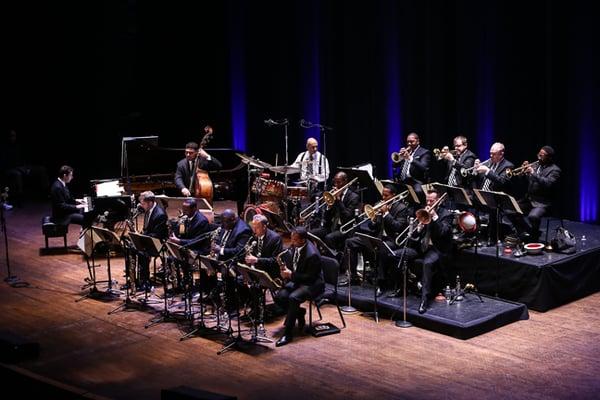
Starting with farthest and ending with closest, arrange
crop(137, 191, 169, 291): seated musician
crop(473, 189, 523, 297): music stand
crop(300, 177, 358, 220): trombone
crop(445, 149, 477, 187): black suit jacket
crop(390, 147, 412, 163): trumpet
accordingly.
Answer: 1. crop(390, 147, 412, 163): trumpet
2. crop(445, 149, 477, 187): black suit jacket
3. crop(300, 177, 358, 220): trombone
4. crop(137, 191, 169, 291): seated musician
5. crop(473, 189, 523, 297): music stand

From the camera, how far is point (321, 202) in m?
12.5

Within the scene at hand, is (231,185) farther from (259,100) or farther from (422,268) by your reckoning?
(422,268)

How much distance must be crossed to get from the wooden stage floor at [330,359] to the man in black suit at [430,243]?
0.79 meters

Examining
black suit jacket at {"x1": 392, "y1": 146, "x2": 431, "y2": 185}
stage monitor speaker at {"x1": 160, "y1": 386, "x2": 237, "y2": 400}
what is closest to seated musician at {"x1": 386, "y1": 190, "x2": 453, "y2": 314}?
black suit jacket at {"x1": 392, "y1": 146, "x2": 431, "y2": 185}

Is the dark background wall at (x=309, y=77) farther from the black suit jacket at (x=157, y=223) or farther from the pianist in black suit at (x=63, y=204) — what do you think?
the black suit jacket at (x=157, y=223)

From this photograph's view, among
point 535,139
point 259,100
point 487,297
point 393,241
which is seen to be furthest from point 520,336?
point 259,100

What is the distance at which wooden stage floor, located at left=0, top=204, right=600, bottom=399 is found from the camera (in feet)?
27.6

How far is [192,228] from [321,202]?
84.4 inches

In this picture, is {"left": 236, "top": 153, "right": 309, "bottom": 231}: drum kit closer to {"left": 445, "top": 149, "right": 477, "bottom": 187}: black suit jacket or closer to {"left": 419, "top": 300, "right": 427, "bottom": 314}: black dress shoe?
{"left": 445, "top": 149, "right": 477, "bottom": 187}: black suit jacket

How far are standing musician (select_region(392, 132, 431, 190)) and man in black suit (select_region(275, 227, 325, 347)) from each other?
12.5 feet

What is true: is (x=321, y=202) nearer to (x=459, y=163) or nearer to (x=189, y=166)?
(x=459, y=163)

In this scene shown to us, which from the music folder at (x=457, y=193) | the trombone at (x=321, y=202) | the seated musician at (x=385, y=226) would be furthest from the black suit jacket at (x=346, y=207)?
the music folder at (x=457, y=193)

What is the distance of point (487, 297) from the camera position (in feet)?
35.6

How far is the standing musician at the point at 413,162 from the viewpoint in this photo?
1318 centimetres
